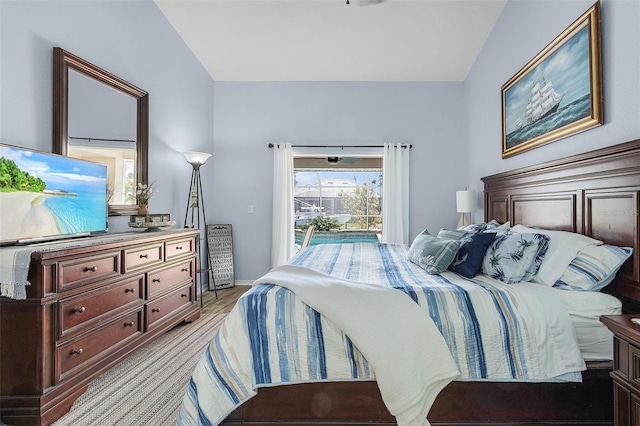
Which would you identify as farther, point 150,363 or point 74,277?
point 150,363

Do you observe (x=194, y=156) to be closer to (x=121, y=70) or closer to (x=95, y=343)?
(x=121, y=70)

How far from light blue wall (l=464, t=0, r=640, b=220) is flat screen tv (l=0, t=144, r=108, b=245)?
10.3ft

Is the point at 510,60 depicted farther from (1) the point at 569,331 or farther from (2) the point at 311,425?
(2) the point at 311,425

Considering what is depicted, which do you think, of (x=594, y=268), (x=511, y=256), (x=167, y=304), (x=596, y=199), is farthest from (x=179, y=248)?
(x=596, y=199)

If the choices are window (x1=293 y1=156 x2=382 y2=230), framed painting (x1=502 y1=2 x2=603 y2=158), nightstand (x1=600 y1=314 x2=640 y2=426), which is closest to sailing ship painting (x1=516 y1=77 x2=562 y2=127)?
framed painting (x1=502 y1=2 x2=603 y2=158)

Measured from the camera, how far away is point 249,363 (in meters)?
1.45

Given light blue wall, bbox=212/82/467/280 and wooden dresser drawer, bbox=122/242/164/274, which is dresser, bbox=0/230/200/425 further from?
light blue wall, bbox=212/82/467/280

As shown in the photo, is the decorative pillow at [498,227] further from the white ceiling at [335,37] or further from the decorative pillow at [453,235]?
the white ceiling at [335,37]

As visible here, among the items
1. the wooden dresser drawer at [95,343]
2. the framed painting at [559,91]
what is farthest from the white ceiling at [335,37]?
the wooden dresser drawer at [95,343]

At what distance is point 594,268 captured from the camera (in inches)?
64.8

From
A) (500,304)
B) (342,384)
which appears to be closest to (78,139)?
(342,384)

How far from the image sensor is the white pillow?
5.63ft

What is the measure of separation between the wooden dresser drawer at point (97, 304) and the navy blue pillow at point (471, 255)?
83.4 inches

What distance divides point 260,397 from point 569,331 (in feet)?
4.64
